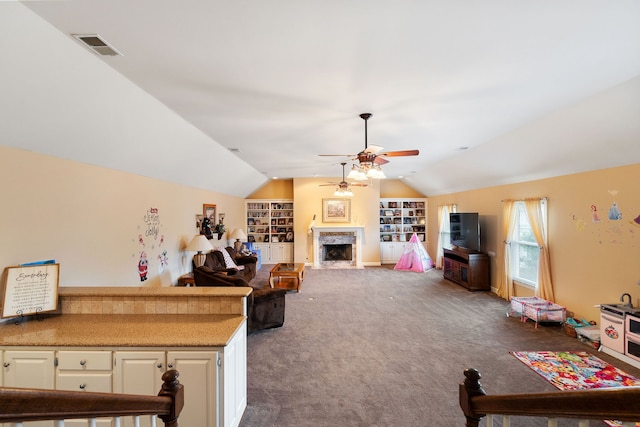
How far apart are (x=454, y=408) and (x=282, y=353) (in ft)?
6.64

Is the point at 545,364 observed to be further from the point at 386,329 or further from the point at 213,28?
the point at 213,28

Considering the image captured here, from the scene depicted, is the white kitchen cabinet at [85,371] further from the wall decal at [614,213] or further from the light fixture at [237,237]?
the light fixture at [237,237]

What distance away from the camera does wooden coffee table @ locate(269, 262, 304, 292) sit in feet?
20.9

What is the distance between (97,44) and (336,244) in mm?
7851

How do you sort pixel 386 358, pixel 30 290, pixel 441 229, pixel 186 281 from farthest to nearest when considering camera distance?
1. pixel 441 229
2. pixel 186 281
3. pixel 386 358
4. pixel 30 290

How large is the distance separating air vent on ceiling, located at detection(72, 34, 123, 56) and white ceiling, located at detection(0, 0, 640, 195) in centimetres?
6

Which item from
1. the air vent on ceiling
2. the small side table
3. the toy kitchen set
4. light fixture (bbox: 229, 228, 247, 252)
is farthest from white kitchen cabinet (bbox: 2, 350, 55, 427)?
light fixture (bbox: 229, 228, 247, 252)

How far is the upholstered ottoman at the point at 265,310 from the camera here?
4196 mm

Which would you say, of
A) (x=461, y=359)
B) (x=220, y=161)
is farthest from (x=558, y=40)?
(x=220, y=161)

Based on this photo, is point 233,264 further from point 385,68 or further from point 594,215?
point 594,215

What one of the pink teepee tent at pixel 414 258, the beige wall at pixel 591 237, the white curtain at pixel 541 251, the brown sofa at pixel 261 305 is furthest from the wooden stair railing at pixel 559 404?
the pink teepee tent at pixel 414 258

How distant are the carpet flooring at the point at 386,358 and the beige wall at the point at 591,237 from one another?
73cm

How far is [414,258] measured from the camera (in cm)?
877

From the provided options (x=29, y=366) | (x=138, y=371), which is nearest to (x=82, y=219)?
(x=29, y=366)
